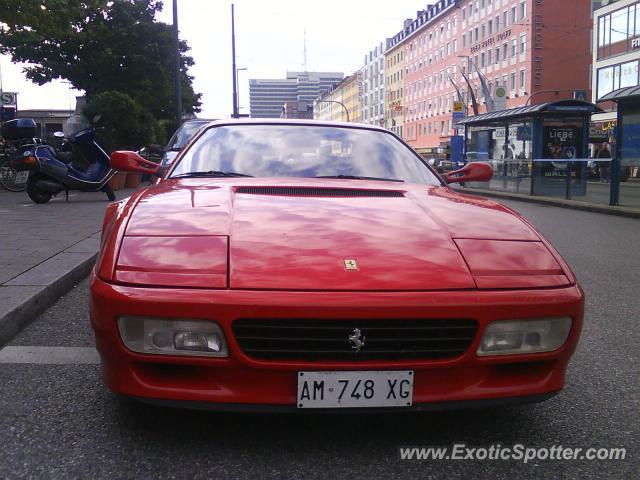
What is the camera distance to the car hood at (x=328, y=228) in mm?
2154

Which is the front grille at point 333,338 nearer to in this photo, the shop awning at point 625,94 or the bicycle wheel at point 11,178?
the bicycle wheel at point 11,178

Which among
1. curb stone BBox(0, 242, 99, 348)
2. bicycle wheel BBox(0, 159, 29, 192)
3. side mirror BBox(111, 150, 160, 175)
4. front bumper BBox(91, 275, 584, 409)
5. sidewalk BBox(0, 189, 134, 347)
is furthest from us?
bicycle wheel BBox(0, 159, 29, 192)

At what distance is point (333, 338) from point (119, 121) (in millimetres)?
16509

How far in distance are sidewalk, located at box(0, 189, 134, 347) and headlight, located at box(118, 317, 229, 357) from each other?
1.83 meters

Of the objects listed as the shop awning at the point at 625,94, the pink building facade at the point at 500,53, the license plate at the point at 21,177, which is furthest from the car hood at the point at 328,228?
the pink building facade at the point at 500,53

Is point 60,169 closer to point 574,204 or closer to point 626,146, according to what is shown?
point 574,204

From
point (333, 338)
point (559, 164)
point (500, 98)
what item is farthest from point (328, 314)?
point (500, 98)

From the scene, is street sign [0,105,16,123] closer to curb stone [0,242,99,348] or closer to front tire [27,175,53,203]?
front tire [27,175,53,203]

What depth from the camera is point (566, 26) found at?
5847cm

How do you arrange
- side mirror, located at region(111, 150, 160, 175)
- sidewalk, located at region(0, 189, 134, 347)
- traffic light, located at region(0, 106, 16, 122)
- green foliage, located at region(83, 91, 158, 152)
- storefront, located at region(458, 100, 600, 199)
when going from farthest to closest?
traffic light, located at region(0, 106, 16, 122) < green foliage, located at region(83, 91, 158, 152) < storefront, located at region(458, 100, 600, 199) < sidewalk, located at region(0, 189, 134, 347) < side mirror, located at region(111, 150, 160, 175)

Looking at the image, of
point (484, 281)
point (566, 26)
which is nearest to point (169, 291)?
point (484, 281)

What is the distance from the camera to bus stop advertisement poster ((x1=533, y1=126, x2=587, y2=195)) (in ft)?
52.1

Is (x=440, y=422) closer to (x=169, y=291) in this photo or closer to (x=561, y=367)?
(x=561, y=367)

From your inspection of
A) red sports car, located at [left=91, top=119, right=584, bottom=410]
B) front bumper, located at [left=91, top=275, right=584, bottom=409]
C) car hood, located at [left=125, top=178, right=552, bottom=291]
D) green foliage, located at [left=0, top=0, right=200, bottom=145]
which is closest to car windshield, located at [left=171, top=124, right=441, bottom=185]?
car hood, located at [left=125, top=178, right=552, bottom=291]
